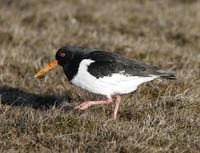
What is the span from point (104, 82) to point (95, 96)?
1.20 meters

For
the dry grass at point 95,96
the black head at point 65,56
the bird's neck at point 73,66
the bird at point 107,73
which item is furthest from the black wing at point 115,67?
the dry grass at point 95,96

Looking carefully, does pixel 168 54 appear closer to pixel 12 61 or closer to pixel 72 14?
pixel 12 61

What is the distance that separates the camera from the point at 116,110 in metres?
6.56

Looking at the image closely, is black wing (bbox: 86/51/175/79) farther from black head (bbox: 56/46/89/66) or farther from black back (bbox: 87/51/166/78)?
black head (bbox: 56/46/89/66)

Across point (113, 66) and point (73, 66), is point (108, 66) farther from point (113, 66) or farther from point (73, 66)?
point (73, 66)

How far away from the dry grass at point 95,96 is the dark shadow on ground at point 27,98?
14 mm

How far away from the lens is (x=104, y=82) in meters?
6.39

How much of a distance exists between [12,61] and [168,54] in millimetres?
2673

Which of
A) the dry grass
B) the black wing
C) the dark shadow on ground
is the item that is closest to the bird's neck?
the black wing

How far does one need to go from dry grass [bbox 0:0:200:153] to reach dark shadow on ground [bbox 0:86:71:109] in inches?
0.6

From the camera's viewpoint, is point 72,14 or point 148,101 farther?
point 72,14

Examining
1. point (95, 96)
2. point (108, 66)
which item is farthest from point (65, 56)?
point (95, 96)

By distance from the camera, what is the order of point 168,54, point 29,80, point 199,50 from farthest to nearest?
point 199,50 < point 168,54 < point 29,80

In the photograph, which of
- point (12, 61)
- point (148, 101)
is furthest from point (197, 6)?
point (148, 101)
